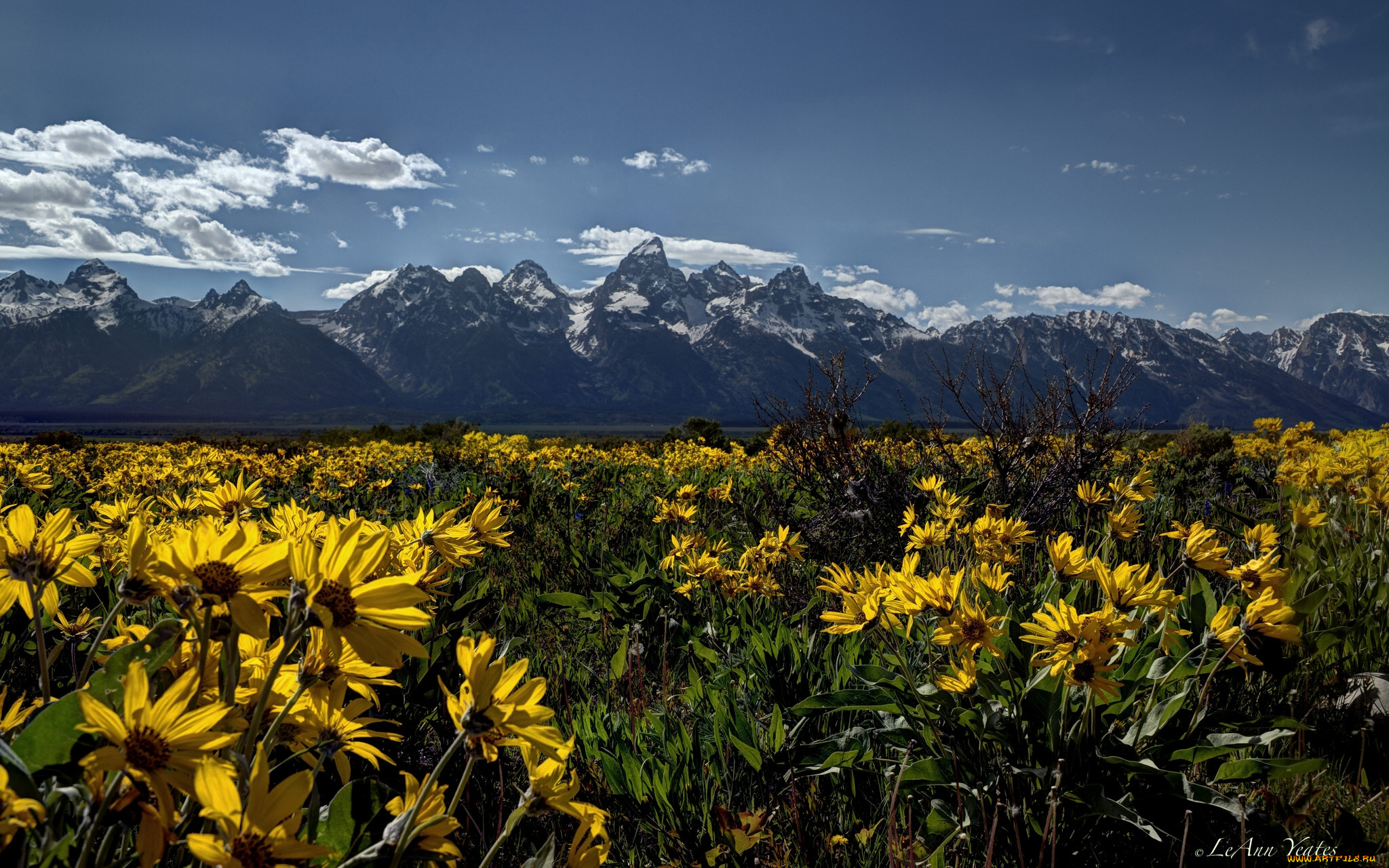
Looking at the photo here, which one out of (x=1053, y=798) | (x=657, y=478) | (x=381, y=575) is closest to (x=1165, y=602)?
(x=1053, y=798)

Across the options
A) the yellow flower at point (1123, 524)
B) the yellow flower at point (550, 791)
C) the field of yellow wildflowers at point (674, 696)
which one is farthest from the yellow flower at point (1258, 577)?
the yellow flower at point (550, 791)

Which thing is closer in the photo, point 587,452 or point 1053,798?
point 1053,798

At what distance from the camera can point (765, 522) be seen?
600 centimetres

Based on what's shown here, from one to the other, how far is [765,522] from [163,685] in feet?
17.1

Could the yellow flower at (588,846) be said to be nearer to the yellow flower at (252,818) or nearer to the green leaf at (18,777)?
the yellow flower at (252,818)

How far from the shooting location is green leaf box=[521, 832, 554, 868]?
899mm

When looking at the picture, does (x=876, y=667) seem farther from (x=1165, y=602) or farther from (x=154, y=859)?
(x=154, y=859)

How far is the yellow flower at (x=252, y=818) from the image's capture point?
27.2 inches

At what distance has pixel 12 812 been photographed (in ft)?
2.28

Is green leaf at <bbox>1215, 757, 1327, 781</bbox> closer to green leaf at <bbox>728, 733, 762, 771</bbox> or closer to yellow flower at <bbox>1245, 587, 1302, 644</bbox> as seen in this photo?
yellow flower at <bbox>1245, 587, 1302, 644</bbox>

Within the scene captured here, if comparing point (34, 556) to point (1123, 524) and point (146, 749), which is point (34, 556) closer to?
point (146, 749)

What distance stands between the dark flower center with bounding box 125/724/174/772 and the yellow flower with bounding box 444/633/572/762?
30cm

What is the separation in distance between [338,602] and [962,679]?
1517 millimetres

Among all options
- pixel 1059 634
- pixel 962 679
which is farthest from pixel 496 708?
pixel 962 679
